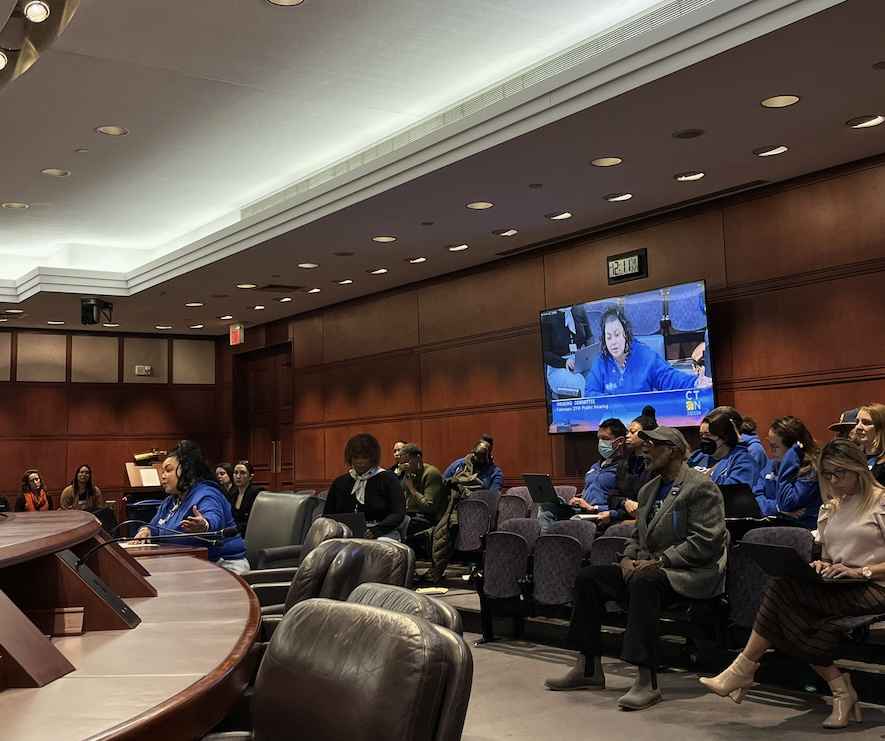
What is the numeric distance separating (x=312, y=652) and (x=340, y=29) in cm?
564

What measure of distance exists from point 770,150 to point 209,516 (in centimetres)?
464

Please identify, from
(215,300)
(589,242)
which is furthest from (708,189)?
(215,300)

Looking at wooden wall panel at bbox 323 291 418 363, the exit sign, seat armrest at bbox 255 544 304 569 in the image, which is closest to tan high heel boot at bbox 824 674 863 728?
seat armrest at bbox 255 544 304 569

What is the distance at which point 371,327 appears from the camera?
1267 centimetres

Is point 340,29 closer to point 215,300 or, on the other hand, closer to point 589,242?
point 589,242

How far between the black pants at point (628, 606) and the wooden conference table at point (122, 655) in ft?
7.66

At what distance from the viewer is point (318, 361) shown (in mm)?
13664

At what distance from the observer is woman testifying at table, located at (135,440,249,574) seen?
5242 millimetres

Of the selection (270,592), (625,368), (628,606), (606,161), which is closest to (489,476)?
(625,368)

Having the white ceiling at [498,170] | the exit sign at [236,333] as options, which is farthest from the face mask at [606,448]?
the exit sign at [236,333]

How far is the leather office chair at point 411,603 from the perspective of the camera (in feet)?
5.50

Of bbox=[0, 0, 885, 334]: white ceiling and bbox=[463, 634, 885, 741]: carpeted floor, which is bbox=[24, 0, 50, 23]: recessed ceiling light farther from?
bbox=[463, 634, 885, 741]: carpeted floor

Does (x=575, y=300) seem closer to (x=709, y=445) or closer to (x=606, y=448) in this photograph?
(x=606, y=448)

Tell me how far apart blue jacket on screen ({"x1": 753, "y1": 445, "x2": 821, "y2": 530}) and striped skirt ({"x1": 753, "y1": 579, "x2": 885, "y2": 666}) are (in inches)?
54.6
